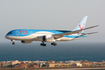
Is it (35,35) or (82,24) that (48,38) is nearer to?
(35,35)

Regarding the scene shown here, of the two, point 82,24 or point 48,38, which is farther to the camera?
point 82,24

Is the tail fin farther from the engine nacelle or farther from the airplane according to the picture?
the engine nacelle

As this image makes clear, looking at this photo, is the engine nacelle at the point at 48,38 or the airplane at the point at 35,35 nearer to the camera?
the airplane at the point at 35,35

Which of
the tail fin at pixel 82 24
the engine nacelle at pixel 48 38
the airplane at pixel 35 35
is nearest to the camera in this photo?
the airplane at pixel 35 35

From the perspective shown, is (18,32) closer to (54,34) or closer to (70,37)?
(54,34)

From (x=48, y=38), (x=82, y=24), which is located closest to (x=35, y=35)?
(x=48, y=38)

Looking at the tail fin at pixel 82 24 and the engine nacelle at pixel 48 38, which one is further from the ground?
the tail fin at pixel 82 24

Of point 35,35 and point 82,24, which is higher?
point 82,24

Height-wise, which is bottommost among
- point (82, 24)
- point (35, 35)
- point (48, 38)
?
point (48, 38)

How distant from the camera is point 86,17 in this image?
8088cm

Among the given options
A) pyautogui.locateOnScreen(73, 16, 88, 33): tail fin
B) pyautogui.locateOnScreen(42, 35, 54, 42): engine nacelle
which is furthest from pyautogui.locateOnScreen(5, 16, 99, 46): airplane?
pyautogui.locateOnScreen(73, 16, 88, 33): tail fin

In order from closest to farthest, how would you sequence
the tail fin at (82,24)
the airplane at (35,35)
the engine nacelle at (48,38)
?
1. the airplane at (35,35)
2. the engine nacelle at (48,38)
3. the tail fin at (82,24)

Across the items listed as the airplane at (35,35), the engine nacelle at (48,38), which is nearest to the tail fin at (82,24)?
the airplane at (35,35)

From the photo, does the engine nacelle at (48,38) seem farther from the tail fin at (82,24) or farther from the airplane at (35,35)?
the tail fin at (82,24)
